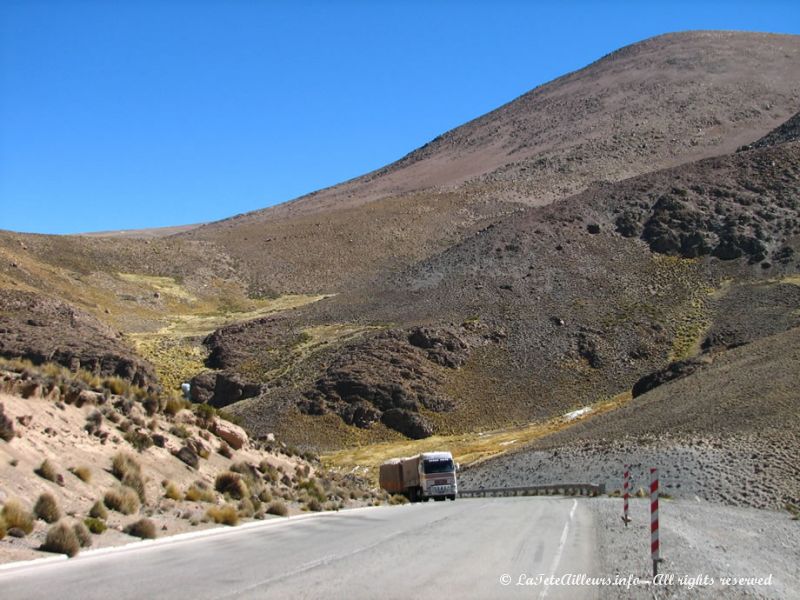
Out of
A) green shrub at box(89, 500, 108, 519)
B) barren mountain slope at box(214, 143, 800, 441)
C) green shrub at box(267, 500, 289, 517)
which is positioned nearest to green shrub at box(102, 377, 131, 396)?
green shrub at box(267, 500, 289, 517)

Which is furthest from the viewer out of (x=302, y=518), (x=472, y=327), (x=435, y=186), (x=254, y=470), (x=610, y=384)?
(x=435, y=186)

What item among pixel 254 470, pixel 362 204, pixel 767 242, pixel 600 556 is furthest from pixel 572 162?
pixel 600 556

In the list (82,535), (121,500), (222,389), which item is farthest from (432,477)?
(222,389)

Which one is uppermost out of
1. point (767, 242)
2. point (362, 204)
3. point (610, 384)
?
point (362, 204)

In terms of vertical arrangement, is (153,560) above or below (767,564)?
above

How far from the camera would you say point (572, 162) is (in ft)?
486

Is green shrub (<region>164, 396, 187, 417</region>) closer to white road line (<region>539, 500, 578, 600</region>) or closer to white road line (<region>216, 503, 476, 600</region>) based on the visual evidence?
white road line (<region>216, 503, 476, 600</region>)

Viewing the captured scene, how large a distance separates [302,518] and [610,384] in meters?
53.5

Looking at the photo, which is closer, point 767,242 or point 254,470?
point 254,470

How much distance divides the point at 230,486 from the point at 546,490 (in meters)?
21.9

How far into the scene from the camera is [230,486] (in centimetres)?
2294

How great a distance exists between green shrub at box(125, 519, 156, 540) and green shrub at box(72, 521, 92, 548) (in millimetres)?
1557

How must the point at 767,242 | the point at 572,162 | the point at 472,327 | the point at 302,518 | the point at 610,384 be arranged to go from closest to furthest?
1. the point at 302,518
2. the point at 610,384
3. the point at 472,327
4. the point at 767,242
5. the point at 572,162

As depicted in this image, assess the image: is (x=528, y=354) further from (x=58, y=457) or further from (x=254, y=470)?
(x=58, y=457)
